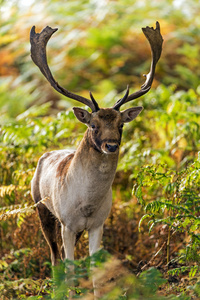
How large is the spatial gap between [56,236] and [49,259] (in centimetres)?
75

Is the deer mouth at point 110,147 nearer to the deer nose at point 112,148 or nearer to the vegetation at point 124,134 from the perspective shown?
the deer nose at point 112,148

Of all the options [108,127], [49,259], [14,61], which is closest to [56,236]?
[49,259]

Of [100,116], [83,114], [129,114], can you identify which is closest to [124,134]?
[129,114]

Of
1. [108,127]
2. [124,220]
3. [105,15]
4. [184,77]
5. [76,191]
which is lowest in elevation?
[184,77]

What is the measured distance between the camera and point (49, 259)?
6.20 meters

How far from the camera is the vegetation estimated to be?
4.94 metres

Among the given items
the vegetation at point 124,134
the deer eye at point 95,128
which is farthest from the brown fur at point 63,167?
the deer eye at point 95,128

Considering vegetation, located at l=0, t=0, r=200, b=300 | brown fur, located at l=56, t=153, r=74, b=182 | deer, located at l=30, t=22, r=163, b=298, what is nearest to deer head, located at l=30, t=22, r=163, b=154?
deer, located at l=30, t=22, r=163, b=298

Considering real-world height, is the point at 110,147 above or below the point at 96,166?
above

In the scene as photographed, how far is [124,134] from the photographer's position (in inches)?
306

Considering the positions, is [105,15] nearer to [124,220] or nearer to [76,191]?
[124,220]

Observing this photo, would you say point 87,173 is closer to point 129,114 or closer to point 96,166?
point 96,166

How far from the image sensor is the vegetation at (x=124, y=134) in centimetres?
494

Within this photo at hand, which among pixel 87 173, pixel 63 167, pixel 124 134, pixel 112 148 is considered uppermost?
pixel 112 148
